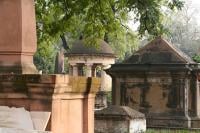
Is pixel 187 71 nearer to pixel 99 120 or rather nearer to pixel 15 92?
pixel 99 120

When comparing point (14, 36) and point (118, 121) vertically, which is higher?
point (14, 36)

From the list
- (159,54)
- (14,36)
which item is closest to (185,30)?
(159,54)

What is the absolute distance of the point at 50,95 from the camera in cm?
546

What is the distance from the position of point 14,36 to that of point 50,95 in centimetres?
90

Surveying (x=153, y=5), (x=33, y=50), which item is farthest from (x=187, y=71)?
(x=33, y=50)

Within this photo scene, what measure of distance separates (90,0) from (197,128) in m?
5.84

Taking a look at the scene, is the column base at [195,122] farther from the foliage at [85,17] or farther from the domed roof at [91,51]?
the domed roof at [91,51]

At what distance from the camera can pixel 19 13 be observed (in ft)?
19.6

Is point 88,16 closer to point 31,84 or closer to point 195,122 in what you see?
point 195,122

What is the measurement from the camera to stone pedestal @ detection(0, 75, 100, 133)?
5.46 m

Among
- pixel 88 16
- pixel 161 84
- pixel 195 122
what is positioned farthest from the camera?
pixel 161 84

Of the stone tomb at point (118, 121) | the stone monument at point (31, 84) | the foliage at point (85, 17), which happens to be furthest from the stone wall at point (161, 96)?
the stone monument at point (31, 84)

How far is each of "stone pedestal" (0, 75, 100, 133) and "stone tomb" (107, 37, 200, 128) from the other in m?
12.2

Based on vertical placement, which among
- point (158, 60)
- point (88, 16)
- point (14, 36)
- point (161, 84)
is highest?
point (88, 16)
